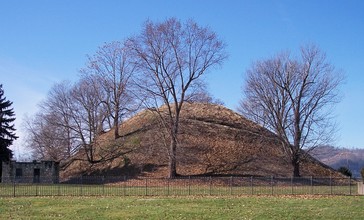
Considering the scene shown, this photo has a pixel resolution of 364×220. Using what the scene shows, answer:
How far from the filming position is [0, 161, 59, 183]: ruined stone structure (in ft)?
160

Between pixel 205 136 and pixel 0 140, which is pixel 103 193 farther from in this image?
pixel 205 136

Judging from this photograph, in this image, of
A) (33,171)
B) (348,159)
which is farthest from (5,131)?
(348,159)

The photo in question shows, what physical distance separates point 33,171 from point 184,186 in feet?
64.7

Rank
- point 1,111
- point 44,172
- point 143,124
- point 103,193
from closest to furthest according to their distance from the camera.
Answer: point 103,193 → point 44,172 → point 1,111 → point 143,124

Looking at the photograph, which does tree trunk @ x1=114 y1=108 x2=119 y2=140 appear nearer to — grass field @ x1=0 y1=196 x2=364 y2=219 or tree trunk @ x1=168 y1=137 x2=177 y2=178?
tree trunk @ x1=168 y1=137 x2=177 y2=178

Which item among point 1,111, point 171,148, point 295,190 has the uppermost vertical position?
point 1,111

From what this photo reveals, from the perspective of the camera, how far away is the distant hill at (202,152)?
1986 inches

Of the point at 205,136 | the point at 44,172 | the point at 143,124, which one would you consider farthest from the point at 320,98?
the point at 44,172

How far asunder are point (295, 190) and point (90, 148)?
2842 centimetres

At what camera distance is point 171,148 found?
46875 mm

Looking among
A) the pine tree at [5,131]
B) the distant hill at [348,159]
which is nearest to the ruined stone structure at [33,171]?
the pine tree at [5,131]

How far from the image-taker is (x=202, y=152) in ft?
178

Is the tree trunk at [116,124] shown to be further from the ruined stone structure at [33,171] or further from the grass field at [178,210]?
the grass field at [178,210]

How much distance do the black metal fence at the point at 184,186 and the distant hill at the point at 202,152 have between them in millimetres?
6014
